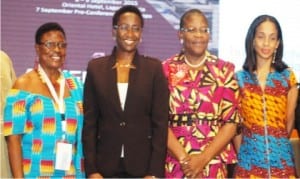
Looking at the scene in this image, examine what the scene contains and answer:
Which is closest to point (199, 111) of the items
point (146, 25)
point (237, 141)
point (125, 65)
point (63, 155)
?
point (237, 141)

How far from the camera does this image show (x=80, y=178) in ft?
10.7

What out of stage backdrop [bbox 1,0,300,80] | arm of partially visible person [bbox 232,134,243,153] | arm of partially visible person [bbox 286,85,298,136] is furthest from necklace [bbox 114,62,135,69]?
stage backdrop [bbox 1,0,300,80]

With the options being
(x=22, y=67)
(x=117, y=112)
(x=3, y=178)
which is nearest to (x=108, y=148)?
(x=117, y=112)

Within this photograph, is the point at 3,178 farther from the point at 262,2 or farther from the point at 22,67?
the point at 262,2

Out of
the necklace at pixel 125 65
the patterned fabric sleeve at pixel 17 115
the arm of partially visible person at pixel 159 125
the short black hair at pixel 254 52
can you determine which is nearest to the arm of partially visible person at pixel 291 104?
the short black hair at pixel 254 52

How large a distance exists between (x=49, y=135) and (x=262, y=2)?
2.67 meters

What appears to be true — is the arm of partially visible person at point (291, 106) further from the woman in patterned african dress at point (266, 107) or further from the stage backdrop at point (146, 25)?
the stage backdrop at point (146, 25)

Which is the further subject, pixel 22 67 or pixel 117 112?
pixel 22 67

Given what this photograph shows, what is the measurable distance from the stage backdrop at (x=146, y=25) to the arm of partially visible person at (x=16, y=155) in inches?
71.3

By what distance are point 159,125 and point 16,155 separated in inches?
33.5

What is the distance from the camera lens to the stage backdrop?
488 cm

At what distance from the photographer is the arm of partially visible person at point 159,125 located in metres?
3.12

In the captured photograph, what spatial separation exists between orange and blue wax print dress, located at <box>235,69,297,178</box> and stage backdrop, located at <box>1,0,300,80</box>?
1.48 metres

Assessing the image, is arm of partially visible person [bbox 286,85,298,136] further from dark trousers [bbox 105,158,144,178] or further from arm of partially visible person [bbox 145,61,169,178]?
dark trousers [bbox 105,158,144,178]
